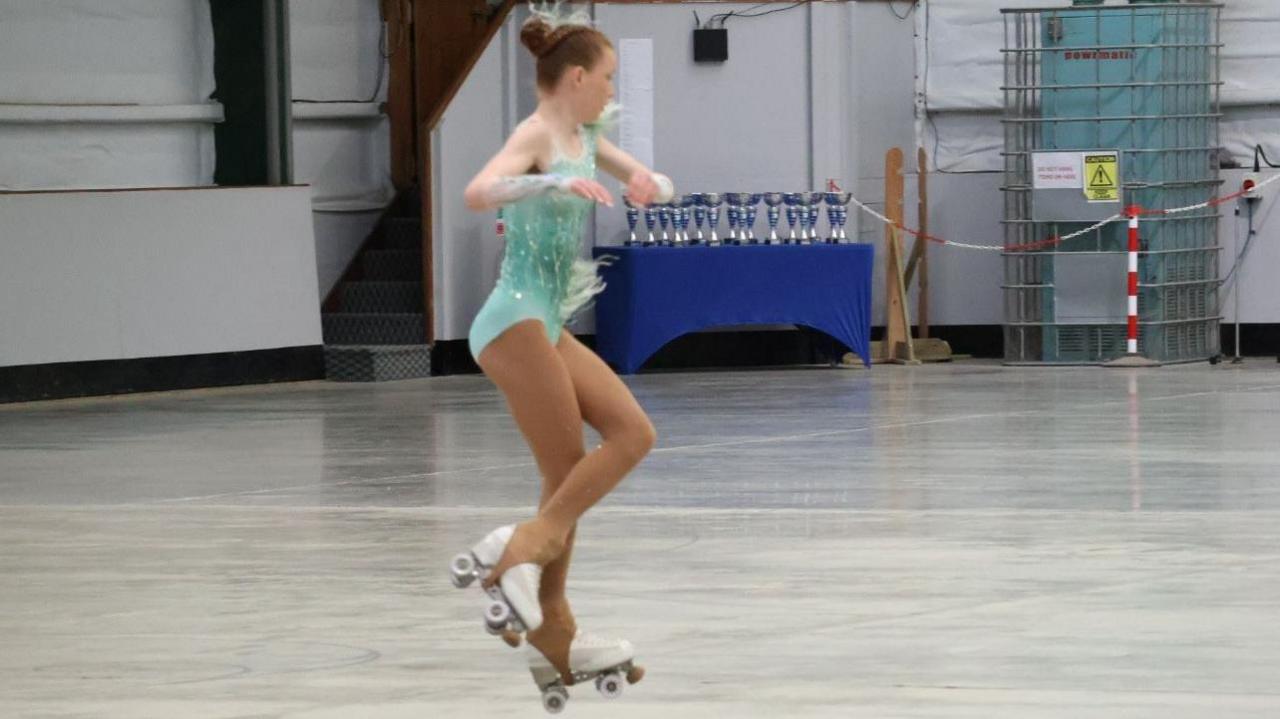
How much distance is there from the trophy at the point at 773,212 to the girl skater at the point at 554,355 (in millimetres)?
12469

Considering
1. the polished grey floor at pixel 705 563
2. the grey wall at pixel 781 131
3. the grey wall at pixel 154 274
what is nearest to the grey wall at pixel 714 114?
the grey wall at pixel 781 131

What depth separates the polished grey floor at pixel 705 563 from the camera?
6.01 meters

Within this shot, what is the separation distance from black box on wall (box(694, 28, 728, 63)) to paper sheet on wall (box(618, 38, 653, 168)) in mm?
388

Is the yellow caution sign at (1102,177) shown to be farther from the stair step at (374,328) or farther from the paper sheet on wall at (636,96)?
the stair step at (374,328)

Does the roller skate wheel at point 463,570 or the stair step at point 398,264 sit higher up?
the stair step at point 398,264

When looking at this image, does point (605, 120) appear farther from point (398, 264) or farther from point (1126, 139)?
point (398, 264)

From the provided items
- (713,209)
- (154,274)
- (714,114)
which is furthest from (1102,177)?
Answer: (154,274)

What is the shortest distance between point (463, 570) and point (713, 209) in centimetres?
1290

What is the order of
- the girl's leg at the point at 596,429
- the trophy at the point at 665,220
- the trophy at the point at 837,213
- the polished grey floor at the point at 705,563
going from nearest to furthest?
the girl's leg at the point at 596,429 < the polished grey floor at the point at 705,563 < the trophy at the point at 665,220 < the trophy at the point at 837,213

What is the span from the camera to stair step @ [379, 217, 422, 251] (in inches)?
754

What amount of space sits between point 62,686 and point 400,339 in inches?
491

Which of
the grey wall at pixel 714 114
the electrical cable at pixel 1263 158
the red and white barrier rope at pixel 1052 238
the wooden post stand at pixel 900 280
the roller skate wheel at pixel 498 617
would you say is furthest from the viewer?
the wooden post stand at pixel 900 280

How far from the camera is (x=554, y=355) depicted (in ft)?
18.2

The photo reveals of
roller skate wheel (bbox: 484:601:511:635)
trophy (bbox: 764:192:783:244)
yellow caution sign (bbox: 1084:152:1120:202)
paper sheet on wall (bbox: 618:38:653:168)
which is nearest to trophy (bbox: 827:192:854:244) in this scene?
trophy (bbox: 764:192:783:244)
